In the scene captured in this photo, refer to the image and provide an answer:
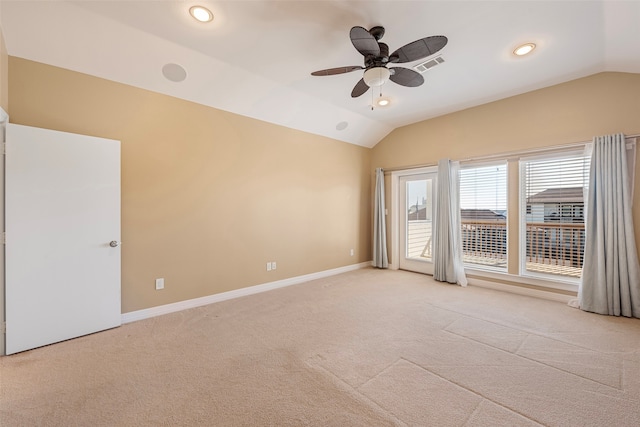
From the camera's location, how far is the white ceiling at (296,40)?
2217mm

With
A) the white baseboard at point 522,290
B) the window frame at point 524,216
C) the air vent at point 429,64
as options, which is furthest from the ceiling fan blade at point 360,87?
the white baseboard at point 522,290

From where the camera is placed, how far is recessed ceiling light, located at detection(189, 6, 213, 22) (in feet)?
7.30

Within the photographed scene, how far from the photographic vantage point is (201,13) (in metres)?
2.28

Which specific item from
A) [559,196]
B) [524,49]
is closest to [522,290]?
[559,196]

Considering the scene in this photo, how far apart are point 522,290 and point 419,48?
12.5 feet

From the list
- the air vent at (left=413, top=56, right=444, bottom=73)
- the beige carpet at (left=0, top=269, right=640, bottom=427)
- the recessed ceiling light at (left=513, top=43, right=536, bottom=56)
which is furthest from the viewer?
the air vent at (left=413, top=56, right=444, bottom=73)

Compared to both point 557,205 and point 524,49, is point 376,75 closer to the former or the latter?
point 524,49

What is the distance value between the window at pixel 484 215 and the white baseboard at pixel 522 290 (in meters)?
0.29

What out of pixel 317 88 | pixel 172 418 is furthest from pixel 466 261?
pixel 172 418

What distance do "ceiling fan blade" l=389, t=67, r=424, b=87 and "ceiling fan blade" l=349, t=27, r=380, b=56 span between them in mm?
382

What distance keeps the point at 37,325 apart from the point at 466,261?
5839 mm

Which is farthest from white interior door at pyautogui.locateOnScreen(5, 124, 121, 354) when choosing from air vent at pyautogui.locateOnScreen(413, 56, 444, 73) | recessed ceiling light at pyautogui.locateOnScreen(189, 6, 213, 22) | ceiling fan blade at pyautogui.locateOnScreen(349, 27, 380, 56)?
air vent at pyautogui.locateOnScreen(413, 56, 444, 73)

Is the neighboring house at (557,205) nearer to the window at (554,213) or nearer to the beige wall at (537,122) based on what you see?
the window at (554,213)

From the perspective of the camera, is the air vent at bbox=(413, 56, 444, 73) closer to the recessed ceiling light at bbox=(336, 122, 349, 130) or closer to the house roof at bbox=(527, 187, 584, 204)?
the recessed ceiling light at bbox=(336, 122, 349, 130)
